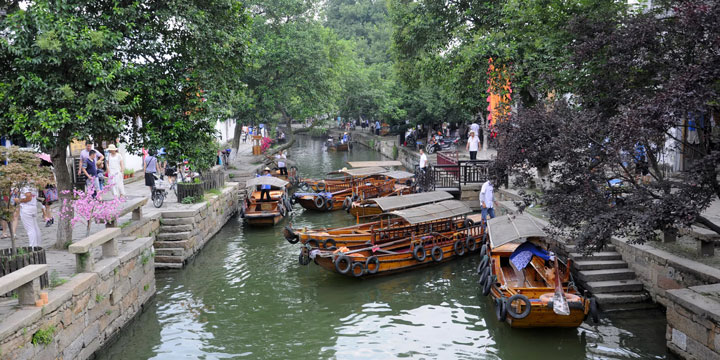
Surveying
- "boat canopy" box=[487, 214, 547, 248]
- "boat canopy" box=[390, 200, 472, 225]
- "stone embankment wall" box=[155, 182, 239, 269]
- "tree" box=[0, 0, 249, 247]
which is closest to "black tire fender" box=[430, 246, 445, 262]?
"boat canopy" box=[390, 200, 472, 225]

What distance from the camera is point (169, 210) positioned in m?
→ 14.5

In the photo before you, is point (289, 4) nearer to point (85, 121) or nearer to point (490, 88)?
point (490, 88)

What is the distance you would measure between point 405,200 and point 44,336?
972 centimetres

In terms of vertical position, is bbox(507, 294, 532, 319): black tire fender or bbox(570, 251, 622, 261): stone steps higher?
bbox(570, 251, 622, 261): stone steps

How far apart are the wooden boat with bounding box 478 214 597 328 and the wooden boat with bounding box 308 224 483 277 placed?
4.94ft

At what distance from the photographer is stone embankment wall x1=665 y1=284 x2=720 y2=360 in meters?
7.09

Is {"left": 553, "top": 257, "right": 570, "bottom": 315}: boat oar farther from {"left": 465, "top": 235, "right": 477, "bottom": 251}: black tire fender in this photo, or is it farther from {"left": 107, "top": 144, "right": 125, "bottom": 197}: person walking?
{"left": 107, "top": 144, "right": 125, "bottom": 197}: person walking

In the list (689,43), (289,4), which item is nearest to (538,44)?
(689,43)

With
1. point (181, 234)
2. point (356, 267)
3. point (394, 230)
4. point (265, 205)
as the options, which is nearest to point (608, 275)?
point (394, 230)

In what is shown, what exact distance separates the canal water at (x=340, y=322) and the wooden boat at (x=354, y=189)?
21.8 ft

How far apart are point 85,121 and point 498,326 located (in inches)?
329

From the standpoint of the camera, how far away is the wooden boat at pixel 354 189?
67.9 feet

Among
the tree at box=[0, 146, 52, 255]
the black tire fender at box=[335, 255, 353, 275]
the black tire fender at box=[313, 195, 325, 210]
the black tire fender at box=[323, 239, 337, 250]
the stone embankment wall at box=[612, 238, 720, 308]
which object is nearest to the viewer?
the tree at box=[0, 146, 52, 255]

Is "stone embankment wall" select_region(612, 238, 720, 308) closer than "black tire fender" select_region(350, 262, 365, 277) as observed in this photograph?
Yes
